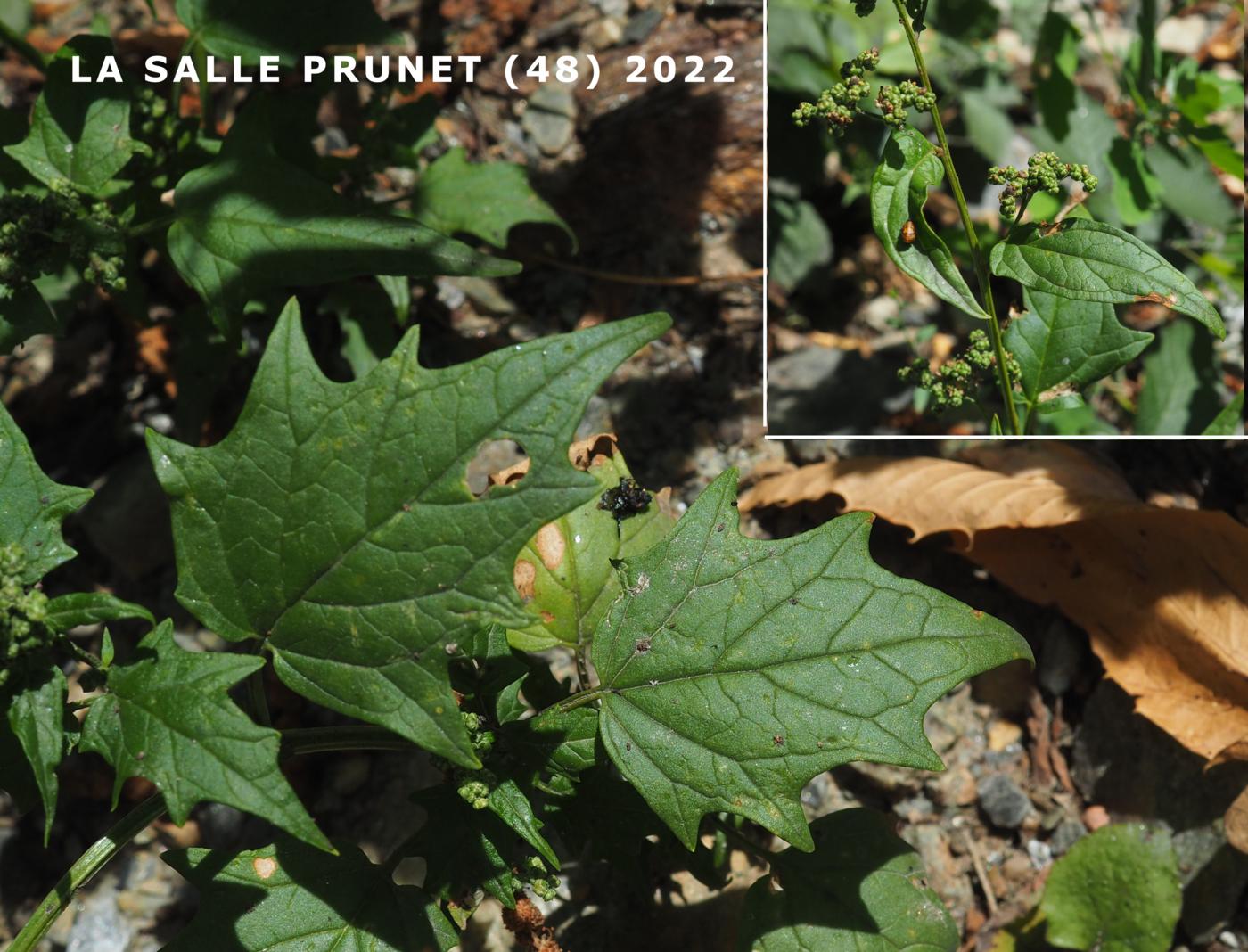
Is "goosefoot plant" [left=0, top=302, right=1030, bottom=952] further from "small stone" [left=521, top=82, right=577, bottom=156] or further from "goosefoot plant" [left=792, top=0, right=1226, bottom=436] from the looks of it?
"small stone" [left=521, top=82, right=577, bottom=156]

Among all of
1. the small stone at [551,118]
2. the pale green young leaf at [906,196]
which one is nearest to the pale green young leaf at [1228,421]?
the pale green young leaf at [906,196]

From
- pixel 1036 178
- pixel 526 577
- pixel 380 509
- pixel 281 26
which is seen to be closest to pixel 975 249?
pixel 1036 178

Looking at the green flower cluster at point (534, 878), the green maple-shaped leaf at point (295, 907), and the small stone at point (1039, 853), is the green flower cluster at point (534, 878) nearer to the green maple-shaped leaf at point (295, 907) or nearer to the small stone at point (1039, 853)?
the green maple-shaped leaf at point (295, 907)

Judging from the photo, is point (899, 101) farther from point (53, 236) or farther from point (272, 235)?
point (53, 236)

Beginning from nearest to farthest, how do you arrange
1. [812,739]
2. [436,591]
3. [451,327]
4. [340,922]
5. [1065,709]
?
[436,591], [812,739], [340,922], [1065,709], [451,327]

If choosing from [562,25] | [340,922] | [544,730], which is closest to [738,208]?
[562,25]

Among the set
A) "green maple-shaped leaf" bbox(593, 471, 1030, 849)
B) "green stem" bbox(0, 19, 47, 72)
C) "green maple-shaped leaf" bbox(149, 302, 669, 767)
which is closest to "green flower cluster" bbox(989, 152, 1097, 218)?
"green maple-shaped leaf" bbox(593, 471, 1030, 849)

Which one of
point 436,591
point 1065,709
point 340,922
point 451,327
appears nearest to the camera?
point 436,591

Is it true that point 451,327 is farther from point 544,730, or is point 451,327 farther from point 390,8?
point 544,730
